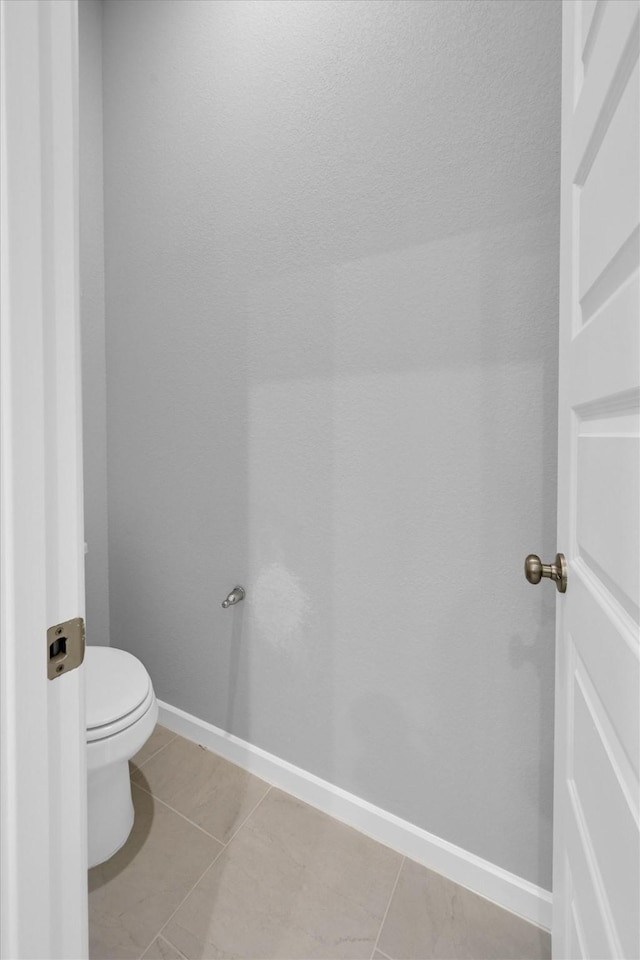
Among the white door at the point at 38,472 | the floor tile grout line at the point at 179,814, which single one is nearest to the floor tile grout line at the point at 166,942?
the floor tile grout line at the point at 179,814

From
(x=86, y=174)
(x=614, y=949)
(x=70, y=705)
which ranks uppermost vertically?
(x=86, y=174)

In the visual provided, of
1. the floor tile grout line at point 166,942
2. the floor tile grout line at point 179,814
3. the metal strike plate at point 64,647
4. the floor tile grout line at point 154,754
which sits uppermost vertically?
A: the metal strike plate at point 64,647

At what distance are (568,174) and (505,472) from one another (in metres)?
0.56

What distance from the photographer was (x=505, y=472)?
104 cm

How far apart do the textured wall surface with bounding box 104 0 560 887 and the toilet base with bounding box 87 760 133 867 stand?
0.38 metres

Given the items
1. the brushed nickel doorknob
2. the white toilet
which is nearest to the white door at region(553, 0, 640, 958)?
the brushed nickel doorknob

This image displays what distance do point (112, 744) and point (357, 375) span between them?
1.11m

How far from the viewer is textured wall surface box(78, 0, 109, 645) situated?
1675 millimetres

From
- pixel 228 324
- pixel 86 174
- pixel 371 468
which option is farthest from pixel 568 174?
pixel 86 174

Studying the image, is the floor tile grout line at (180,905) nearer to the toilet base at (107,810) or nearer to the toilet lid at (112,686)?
the toilet base at (107,810)

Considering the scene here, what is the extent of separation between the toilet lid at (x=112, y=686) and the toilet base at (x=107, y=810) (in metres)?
0.12

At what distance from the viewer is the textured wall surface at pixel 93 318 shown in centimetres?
167

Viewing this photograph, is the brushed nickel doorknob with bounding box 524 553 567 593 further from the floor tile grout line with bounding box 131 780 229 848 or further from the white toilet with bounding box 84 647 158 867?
the floor tile grout line with bounding box 131 780 229 848

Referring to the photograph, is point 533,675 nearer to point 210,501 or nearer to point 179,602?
point 210,501
